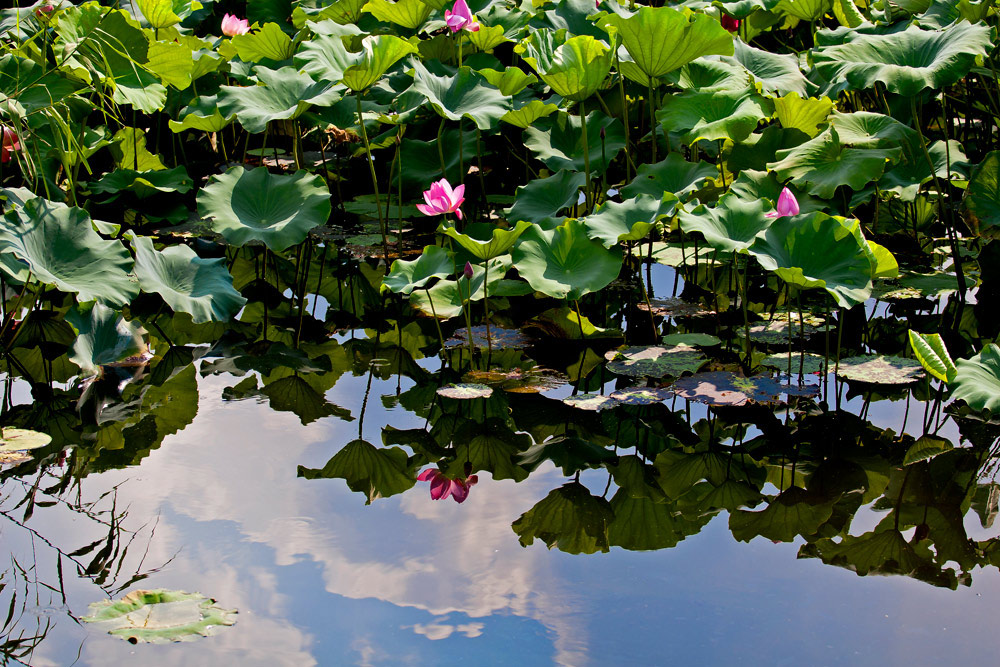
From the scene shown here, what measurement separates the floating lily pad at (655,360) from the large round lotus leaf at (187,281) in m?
1.02

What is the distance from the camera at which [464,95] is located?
10.5ft

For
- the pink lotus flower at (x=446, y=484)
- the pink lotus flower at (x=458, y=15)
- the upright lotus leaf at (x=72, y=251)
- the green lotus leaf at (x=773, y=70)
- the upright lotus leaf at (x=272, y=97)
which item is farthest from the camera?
the pink lotus flower at (x=458, y=15)

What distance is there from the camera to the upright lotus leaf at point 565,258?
94.9 inches

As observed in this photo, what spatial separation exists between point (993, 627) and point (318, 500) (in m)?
1.17

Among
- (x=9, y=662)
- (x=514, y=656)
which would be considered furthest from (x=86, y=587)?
(x=514, y=656)

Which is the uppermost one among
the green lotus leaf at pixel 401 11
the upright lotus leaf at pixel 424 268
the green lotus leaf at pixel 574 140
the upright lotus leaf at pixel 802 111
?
the green lotus leaf at pixel 401 11

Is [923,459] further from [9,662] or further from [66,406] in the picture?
[66,406]

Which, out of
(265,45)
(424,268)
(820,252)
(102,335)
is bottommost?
(102,335)

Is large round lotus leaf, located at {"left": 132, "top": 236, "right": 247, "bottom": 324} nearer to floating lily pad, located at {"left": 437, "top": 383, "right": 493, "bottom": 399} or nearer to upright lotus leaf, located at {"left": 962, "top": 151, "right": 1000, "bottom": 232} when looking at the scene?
floating lily pad, located at {"left": 437, "top": 383, "right": 493, "bottom": 399}

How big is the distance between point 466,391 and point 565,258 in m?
0.51

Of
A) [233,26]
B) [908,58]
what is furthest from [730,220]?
[233,26]

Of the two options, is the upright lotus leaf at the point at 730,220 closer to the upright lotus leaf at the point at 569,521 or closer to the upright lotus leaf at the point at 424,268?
the upright lotus leaf at the point at 424,268

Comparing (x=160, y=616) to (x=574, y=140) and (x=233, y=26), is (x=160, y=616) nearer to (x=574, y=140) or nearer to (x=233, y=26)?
(x=574, y=140)

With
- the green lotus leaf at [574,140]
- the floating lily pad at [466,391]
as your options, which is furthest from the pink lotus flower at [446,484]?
the green lotus leaf at [574,140]
